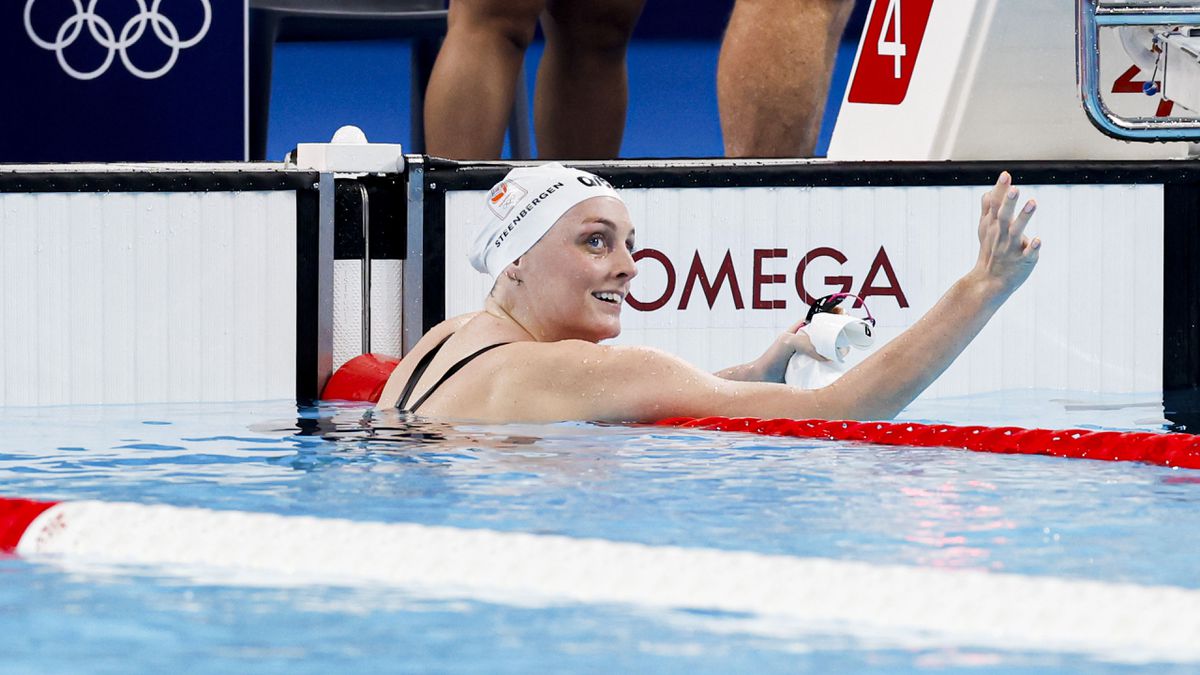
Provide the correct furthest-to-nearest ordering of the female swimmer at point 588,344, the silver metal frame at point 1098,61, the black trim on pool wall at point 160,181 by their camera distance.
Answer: the black trim on pool wall at point 160,181 → the silver metal frame at point 1098,61 → the female swimmer at point 588,344

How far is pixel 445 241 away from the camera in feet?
13.5

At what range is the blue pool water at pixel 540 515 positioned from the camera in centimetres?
174

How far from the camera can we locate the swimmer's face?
3385 millimetres

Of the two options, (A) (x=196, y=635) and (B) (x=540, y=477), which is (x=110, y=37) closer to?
(B) (x=540, y=477)

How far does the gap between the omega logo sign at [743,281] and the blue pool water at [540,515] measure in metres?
0.37

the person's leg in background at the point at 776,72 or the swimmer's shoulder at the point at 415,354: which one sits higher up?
the person's leg in background at the point at 776,72

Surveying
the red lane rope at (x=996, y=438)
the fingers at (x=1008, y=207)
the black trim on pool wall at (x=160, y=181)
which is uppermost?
the black trim on pool wall at (x=160, y=181)

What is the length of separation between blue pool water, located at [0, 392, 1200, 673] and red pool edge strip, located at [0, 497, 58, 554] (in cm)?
8

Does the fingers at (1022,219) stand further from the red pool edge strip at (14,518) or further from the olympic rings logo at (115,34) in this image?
the olympic rings logo at (115,34)

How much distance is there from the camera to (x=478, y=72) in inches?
169

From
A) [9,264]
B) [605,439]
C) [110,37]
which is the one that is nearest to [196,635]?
[605,439]

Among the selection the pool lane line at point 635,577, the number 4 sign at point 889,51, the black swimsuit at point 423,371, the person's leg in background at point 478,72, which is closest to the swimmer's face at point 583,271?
the black swimsuit at point 423,371

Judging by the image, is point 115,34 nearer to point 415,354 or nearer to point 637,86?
point 637,86

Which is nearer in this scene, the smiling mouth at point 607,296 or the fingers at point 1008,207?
the fingers at point 1008,207
